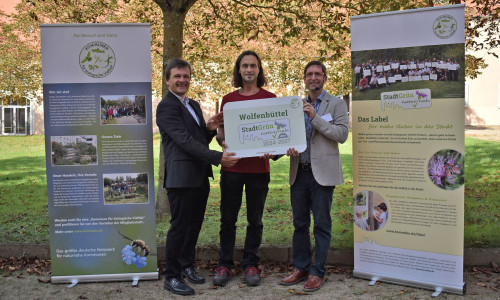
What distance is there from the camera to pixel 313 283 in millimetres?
4633

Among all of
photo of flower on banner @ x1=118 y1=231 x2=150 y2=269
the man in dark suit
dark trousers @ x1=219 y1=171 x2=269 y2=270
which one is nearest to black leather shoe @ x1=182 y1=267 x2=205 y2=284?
the man in dark suit

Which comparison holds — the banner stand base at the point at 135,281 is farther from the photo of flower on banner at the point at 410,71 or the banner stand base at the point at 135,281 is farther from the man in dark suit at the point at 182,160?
the photo of flower on banner at the point at 410,71

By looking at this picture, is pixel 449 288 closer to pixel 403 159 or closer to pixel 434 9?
pixel 403 159

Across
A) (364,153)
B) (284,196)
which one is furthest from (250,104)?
(284,196)

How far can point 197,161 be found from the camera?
4.55 metres

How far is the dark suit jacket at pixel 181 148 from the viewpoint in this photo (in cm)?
439

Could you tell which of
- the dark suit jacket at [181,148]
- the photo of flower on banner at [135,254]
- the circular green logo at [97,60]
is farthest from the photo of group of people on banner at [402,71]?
the photo of flower on banner at [135,254]

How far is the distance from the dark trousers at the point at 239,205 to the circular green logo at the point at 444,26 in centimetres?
211

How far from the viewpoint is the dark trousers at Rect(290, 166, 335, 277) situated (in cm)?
461

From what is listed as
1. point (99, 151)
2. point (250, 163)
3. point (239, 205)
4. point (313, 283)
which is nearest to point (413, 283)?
point (313, 283)

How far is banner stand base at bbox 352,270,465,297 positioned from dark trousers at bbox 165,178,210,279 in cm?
179

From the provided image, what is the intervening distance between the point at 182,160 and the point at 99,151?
3.22 ft

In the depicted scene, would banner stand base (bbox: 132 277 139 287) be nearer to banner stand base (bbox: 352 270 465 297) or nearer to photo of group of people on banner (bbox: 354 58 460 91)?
banner stand base (bbox: 352 270 465 297)

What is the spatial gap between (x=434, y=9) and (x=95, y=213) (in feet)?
12.8
